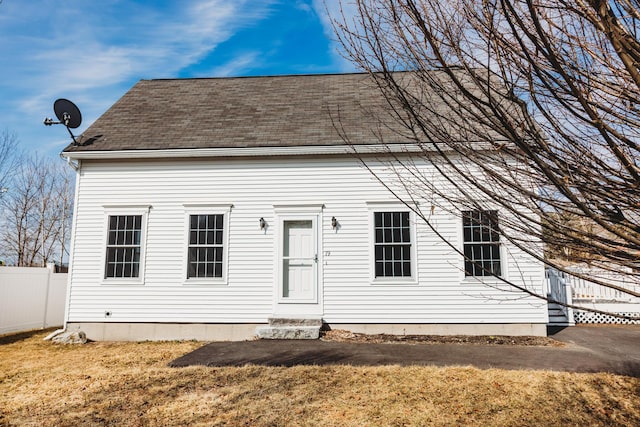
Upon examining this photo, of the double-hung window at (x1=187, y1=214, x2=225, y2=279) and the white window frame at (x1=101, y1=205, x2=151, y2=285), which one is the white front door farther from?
the white window frame at (x1=101, y1=205, x2=151, y2=285)

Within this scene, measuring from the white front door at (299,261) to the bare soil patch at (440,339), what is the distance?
3.78 ft

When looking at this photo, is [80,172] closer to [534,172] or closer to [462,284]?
[462,284]

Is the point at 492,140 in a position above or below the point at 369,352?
above

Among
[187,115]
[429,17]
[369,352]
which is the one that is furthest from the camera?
[187,115]

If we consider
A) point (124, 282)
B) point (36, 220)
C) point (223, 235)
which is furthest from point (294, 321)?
point (36, 220)

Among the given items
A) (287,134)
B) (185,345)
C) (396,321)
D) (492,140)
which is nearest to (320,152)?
(287,134)

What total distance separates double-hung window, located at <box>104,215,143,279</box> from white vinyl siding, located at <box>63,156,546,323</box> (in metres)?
0.21

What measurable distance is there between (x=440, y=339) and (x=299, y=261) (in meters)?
3.71

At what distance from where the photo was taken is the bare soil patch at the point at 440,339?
873 centimetres

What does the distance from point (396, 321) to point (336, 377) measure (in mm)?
3796

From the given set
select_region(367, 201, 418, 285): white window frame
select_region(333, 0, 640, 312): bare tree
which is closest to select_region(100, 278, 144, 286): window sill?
select_region(367, 201, 418, 285): white window frame

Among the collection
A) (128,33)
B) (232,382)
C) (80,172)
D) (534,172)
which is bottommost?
(232,382)

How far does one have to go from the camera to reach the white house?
31.4ft

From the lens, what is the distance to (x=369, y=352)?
→ 7730mm
